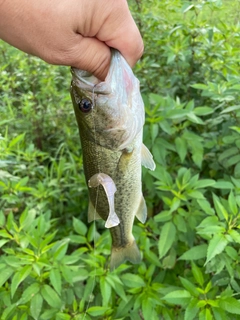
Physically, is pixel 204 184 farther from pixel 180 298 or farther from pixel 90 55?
pixel 90 55

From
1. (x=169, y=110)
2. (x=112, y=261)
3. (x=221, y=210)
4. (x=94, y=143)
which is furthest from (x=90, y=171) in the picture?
(x=169, y=110)

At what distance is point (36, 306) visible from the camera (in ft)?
5.86

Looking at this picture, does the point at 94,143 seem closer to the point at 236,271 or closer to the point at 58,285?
the point at 58,285

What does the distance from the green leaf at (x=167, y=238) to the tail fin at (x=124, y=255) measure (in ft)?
0.48

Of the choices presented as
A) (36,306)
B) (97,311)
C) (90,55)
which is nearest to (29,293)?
(36,306)

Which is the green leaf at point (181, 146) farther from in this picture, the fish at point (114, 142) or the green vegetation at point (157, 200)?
the fish at point (114, 142)

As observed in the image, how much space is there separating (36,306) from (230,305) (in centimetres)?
96

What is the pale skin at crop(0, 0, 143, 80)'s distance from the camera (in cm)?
125

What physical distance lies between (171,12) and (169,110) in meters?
1.13

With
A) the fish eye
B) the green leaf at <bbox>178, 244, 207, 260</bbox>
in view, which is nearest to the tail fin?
the green leaf at <bbox>178, 244, 207, 260</bbox>

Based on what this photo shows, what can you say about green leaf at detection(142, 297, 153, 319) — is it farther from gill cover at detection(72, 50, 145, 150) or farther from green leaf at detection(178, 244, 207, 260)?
gill cover at detection(72, 50, 145, 150)

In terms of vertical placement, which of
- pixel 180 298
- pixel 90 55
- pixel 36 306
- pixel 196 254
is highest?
pixel 90 55

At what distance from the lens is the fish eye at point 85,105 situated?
59.5 inches

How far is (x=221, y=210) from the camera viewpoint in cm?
184
